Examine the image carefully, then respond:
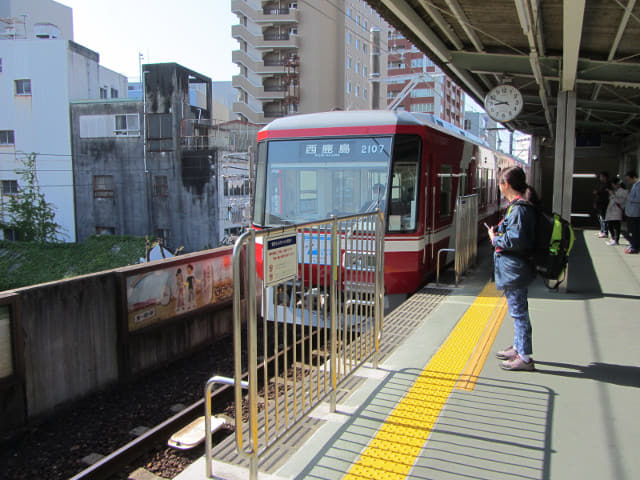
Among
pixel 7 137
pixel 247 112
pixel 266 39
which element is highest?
pixel 266 39

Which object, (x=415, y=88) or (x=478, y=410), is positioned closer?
(x=478, y=410)

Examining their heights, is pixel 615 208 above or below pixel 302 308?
above

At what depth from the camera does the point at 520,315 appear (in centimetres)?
446

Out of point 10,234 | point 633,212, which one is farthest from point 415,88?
point 633,212

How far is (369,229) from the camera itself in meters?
4.46

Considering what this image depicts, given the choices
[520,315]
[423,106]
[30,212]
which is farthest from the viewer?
[423,106]

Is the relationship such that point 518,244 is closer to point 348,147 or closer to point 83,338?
point 348,147

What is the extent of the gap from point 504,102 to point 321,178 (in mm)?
4626

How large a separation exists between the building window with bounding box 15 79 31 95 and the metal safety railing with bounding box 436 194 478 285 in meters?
39.4

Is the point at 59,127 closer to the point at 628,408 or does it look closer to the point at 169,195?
the point at 169,195

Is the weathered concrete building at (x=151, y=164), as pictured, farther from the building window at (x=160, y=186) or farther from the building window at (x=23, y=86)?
the building window at (x=23, y=86)

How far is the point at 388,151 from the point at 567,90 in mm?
3049

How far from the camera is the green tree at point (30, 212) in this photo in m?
37.6

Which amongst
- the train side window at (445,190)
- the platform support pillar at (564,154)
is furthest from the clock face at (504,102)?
the train side window at (445,190)
